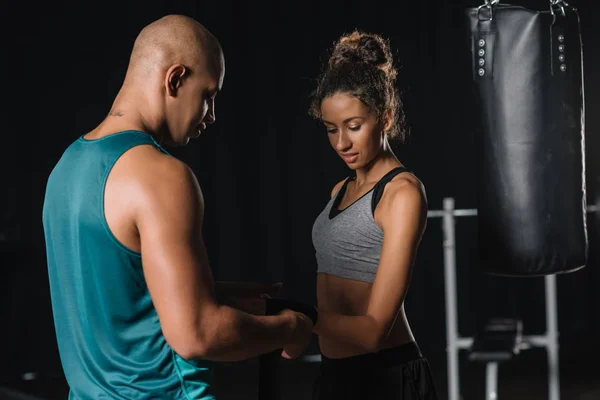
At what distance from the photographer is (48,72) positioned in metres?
5.25

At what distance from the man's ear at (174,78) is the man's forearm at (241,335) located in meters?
0.35

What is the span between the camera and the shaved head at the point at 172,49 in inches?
47.2

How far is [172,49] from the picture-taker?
47.1 inches

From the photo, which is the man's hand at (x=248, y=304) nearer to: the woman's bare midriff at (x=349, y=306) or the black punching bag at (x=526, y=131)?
the woman's bare midriff at (x=349, y=306)

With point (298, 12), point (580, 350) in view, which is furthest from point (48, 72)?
point (580, 350)

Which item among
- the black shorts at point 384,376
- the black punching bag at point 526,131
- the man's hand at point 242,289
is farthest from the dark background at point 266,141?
the man's hand at point 242,289

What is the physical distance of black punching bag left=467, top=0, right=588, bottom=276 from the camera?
7.08ft

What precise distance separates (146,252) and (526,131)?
142cm

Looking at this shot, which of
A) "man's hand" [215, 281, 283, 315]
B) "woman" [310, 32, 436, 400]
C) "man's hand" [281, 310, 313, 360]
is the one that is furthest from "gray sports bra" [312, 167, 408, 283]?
"man's hand" [281, 310, 313, 360]

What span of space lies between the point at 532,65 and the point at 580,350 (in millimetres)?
4046

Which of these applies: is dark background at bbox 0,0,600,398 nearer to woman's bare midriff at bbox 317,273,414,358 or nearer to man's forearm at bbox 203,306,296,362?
woman's bare midriff at bbox 317,273,414,358

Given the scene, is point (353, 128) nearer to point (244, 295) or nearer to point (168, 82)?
point (244, 295)

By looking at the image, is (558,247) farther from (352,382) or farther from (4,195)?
(4,195)

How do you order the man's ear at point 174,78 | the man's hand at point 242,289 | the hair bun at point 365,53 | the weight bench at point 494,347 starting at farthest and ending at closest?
1. the weight bench at point 494,347
2. the hair bun at point 365,53
3. the man's hand at point 242,289
4. the man's ear at point 174,78
